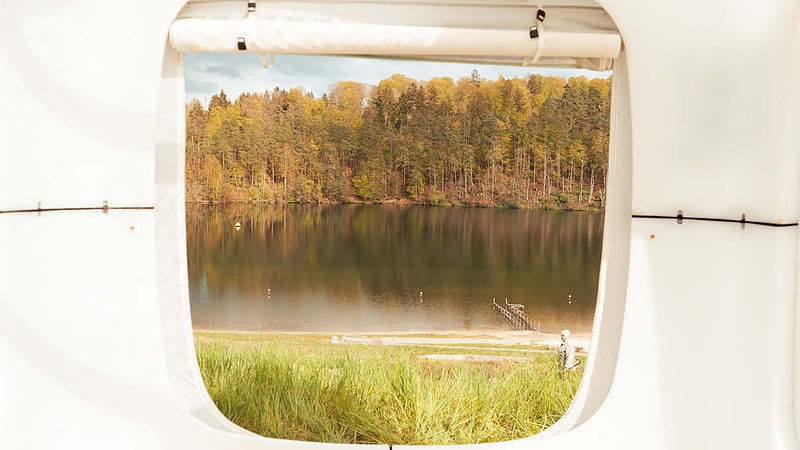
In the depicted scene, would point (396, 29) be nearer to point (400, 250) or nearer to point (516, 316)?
point (400, 250)

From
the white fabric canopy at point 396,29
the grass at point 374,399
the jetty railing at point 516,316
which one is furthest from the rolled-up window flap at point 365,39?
the jetty railing at point 516,316

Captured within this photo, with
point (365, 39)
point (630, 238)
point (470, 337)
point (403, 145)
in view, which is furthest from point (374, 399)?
point (470, 337)

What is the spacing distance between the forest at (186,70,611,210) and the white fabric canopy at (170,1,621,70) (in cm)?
198

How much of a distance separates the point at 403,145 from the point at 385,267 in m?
1.08

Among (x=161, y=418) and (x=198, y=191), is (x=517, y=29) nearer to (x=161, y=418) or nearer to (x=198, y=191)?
(x=161, y=418)

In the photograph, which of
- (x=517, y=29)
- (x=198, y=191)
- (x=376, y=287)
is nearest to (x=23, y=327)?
(x=517, y=29)

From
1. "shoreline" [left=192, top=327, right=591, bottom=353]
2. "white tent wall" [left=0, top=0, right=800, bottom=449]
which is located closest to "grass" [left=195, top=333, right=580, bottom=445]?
"white tent wall" [left=0, top=0, right=800, bottom=449]

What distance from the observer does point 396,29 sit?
1434 millimetres

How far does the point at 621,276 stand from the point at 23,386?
62.5 inches

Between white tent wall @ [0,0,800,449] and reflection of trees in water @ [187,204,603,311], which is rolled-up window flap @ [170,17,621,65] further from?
reflection of trees in water @ [187,204,603,311]

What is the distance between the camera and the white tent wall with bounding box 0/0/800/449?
1.36 meters

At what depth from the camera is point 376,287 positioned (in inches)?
171

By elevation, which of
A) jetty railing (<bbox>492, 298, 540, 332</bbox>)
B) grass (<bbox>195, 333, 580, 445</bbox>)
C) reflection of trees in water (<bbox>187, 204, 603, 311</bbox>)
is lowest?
jetty railing (<bbox>492, 298, 540, 332</bbox>)

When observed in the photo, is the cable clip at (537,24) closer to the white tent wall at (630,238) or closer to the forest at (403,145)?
the white tent wall at (630,238)
